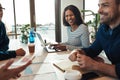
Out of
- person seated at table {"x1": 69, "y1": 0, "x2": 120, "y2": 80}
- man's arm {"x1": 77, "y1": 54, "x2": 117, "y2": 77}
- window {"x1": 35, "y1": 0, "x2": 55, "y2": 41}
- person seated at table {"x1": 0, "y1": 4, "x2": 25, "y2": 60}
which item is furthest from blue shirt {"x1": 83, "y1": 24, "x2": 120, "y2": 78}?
window {"x1": 35, "y1": 0, "x2": 55, "y2": 41}

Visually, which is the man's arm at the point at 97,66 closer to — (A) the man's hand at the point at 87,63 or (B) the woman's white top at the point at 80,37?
(A) the man's hand at the point at 87,63

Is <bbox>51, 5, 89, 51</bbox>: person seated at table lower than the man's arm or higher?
higher

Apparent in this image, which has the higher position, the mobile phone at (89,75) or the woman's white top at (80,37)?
the woman's white top at (80,37)

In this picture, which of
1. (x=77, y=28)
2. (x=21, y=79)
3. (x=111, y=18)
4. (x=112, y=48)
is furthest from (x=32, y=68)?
(x=77, y=28)

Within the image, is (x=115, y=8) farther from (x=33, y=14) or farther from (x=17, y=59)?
(x=33, y=14)

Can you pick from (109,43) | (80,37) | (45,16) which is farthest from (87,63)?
(45,16)

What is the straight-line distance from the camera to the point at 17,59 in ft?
5.85

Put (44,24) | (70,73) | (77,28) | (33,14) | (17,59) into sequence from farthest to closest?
(44,24) < (33,14) < (77,28) < (17,59) < (70,73)

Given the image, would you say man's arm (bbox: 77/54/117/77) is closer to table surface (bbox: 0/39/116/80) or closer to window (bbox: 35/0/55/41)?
table surface (bbox: 0/39/116/80)

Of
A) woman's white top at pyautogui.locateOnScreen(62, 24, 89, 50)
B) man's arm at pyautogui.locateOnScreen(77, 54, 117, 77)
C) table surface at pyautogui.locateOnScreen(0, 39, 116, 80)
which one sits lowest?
table surface at pyautogui.locateOnScreen(0, 39, 116, 80)

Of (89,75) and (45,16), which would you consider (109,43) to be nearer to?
(89,75)

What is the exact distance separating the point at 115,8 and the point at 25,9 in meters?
3.92

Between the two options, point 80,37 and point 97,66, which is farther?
point 80,37

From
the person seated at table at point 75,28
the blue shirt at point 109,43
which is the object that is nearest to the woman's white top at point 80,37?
the person seated at table at point 75,28
